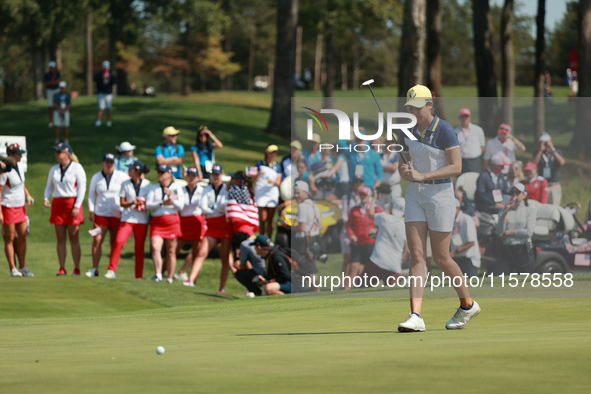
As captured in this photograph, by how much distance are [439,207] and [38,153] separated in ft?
74.8

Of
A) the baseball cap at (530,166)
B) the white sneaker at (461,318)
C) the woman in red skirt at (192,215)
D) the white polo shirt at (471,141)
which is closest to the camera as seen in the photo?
the white sneaker at (461,318)

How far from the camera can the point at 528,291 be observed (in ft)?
38.4

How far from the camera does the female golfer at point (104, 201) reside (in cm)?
1509

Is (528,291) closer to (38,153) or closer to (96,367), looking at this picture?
(96,367)

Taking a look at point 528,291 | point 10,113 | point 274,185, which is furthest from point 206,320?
point 10,113

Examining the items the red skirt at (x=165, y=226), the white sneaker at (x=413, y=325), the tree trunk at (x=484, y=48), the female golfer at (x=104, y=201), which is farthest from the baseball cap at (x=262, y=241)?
the tree trunk at (x=484, y=48)

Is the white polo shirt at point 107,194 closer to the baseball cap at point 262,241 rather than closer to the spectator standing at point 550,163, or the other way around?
the baseball cap at point 262,241

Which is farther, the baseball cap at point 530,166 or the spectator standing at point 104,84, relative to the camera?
the spectator standing at point 104,84

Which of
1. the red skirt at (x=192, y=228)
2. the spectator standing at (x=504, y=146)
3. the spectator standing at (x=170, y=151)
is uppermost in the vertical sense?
the spectator standing at (x=504, y=146)

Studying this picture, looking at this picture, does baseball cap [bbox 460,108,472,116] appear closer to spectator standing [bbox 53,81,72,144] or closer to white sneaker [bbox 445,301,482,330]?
white sneaker [bbox 445,301,482,330]

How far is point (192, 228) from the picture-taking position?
1559 cm

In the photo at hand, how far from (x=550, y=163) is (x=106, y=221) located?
24.1 ft

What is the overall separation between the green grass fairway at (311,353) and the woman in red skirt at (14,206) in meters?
5.34

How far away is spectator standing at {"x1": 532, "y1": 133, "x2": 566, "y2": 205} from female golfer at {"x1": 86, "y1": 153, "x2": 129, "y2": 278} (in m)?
6.82
